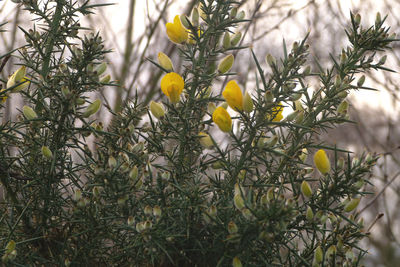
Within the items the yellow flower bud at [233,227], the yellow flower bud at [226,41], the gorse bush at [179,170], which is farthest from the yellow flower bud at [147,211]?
the yellow flower bud at [226,41]

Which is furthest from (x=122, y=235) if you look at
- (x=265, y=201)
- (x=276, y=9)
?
(x=276, y=9)

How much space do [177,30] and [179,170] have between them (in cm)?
26

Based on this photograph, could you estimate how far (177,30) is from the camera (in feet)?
2.40

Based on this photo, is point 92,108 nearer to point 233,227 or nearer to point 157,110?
point 157,110

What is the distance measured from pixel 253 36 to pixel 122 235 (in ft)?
6.93

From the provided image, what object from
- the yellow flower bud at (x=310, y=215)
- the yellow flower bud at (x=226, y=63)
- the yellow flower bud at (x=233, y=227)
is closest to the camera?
the yellow flower bud at (x=233, y=227)

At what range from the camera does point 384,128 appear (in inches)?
175

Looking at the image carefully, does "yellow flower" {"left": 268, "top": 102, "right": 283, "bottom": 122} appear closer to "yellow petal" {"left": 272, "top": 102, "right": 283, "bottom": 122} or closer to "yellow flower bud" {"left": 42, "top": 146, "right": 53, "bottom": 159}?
"yellow petal" {"left": 272, "top": 102, "right": 283, "bottom": 122}

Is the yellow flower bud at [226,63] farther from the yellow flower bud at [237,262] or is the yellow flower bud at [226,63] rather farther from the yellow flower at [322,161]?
the yellow flower bud at [237,262]

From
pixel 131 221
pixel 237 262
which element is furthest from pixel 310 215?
pixel 131 221

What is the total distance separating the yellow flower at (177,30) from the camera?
0.73m

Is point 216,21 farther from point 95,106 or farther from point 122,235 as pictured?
point 122,235

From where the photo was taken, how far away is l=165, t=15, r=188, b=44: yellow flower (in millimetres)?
729

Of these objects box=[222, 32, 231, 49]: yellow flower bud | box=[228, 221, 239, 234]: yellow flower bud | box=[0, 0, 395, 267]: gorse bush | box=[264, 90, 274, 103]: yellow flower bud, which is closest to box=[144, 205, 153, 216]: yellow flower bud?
box=[0, 0, 395, 267]: gorse bush
